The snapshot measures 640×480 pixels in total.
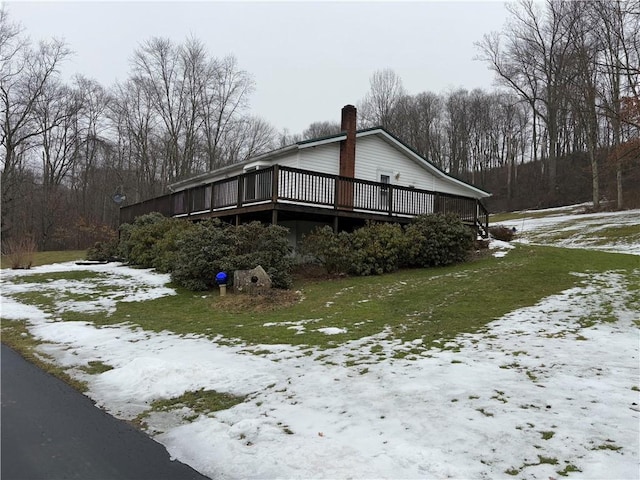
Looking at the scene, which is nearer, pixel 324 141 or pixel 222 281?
pixel 222 281

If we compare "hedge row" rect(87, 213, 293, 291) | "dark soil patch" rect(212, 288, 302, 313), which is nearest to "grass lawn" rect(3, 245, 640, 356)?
"dark soil patch" rect(212, 288, 302, 313)

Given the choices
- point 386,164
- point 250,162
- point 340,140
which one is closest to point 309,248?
point 340,140

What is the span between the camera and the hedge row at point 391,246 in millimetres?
11828

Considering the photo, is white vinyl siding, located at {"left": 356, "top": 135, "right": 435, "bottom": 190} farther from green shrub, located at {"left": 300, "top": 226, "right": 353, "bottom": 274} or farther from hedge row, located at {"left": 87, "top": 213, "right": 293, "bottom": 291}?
hedge row, located at {"left": 87, "top": 213, "right": 293, "bottom": 291}

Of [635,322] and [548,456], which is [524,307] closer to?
[635,322]

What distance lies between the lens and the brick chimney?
640 inches

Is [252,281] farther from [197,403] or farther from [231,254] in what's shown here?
[197,403]

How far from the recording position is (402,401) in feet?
12.7

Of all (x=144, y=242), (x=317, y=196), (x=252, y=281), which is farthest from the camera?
(x=144, y=242)

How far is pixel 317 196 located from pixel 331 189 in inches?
22.2

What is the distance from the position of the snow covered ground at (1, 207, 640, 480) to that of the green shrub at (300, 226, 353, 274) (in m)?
5.53

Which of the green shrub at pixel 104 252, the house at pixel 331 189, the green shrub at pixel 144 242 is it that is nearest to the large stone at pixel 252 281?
the house at pixel 331 189

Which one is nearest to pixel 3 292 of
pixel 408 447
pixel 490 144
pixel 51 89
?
pixel 408 447

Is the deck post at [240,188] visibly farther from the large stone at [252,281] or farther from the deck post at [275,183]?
the large stone at [252,281]
